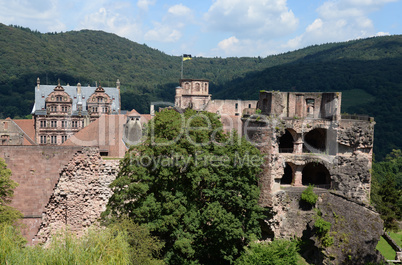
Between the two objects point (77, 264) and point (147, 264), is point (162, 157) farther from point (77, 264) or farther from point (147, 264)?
point (77, 264)

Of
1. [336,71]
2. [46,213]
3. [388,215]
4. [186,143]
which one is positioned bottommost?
[388,215]

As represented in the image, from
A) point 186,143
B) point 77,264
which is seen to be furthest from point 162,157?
point 77,264

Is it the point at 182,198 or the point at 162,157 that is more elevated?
the point at 162,157

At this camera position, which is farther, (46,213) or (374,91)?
(374,91)

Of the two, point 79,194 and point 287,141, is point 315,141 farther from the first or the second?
point 79,194

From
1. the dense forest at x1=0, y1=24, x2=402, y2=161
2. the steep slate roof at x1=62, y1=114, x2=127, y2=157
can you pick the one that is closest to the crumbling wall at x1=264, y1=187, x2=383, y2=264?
the steep slate roof at x1=62, y1=114, x2=127, y2=157

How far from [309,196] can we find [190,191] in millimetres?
8084

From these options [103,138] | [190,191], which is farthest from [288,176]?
[103,138]

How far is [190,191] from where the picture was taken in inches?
960

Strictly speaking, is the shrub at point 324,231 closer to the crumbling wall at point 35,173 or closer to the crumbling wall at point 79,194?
the crumbling wall at point 79,194

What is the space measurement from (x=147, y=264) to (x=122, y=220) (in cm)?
270

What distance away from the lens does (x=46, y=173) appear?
82.9 ft

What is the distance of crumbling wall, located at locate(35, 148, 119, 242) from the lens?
2439 centimetres

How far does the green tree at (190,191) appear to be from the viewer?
75.5 feet
